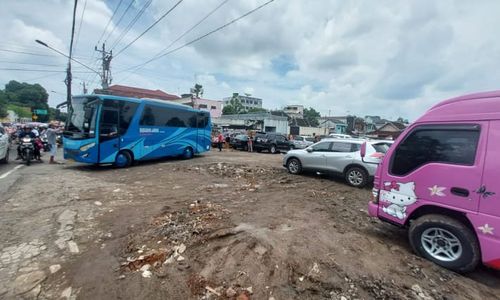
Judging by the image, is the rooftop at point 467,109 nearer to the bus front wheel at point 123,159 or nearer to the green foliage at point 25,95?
the bus front wheel at point 123,159

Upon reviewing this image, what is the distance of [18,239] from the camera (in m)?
3.90

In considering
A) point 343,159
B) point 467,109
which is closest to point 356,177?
point 343,159

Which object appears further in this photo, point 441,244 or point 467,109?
point 441,244

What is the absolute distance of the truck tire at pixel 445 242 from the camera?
3.24m

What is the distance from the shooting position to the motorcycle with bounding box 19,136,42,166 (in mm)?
10727

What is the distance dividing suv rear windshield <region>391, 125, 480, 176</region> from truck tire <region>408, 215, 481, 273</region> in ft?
2.54

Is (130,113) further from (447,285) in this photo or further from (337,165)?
(447,285)

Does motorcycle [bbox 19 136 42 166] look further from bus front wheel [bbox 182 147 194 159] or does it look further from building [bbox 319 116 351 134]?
building [bbox 319 116 351 134]

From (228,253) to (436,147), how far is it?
127 inches

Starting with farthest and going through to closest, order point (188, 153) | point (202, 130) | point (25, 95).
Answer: point (25, 95), point (202, 130), point (188, 153)

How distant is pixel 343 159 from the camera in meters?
8.77

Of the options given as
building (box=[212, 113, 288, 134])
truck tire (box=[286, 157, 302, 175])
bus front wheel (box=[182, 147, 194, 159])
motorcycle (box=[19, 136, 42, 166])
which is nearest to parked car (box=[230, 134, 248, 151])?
bus front wheel (box=[182, 147, 194, 159])

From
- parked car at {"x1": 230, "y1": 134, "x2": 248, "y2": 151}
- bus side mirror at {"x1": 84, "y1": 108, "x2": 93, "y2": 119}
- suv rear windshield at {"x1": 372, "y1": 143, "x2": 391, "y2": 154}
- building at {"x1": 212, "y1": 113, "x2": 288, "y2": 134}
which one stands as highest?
building at {"x1": 212, "y1": 113, "x2": 288, "y2": 134}

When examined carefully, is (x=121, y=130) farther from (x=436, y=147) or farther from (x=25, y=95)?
(x=25, y=95)
